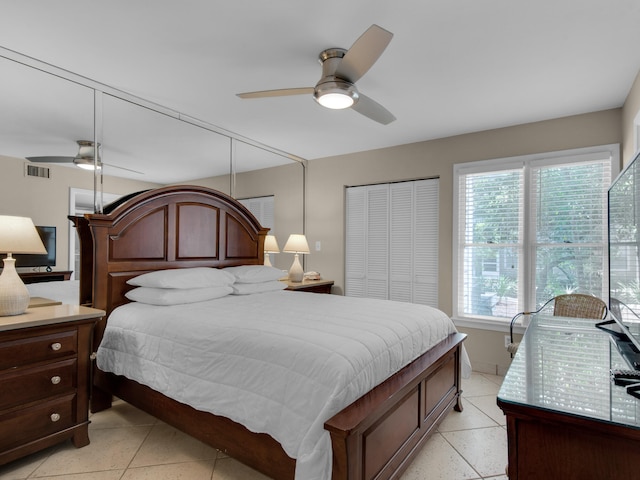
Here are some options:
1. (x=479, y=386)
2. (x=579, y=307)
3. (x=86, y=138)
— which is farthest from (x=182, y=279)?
(x=579, y=307)

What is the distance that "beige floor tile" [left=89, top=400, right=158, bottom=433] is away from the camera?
247cm

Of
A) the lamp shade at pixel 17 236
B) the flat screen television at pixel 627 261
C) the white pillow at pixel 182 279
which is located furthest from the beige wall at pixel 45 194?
the flat screen television at pixel 627 261

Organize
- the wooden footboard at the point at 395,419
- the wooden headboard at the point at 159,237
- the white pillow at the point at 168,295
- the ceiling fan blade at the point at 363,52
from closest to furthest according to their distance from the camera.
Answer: the wooden footboard at the point at 395,419, the ceiling fan blade at the point at 363,52, the white pillow at the point at 168,295, the wooden headboard at the point at 159,237

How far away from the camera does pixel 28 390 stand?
196cm

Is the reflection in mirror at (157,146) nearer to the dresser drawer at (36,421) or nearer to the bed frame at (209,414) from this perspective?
the bed frame at (209,414)

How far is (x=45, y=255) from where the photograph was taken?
260 centimetres

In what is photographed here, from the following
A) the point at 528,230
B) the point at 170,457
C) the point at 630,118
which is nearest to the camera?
the point at 170,457

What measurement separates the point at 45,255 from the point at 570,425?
3.20 metres

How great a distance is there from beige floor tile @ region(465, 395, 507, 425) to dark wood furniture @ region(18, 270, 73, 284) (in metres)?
3.36

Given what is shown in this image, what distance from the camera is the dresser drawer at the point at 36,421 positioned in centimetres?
188

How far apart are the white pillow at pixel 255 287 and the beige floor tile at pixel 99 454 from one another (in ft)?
3.94

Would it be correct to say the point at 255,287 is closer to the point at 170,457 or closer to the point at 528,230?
the point at 170,457

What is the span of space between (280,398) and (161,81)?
2433 mm

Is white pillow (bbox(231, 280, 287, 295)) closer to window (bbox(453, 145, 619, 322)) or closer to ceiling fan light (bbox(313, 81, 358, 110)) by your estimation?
ceiling fan light (bbox(313, 81, 358, 110))
